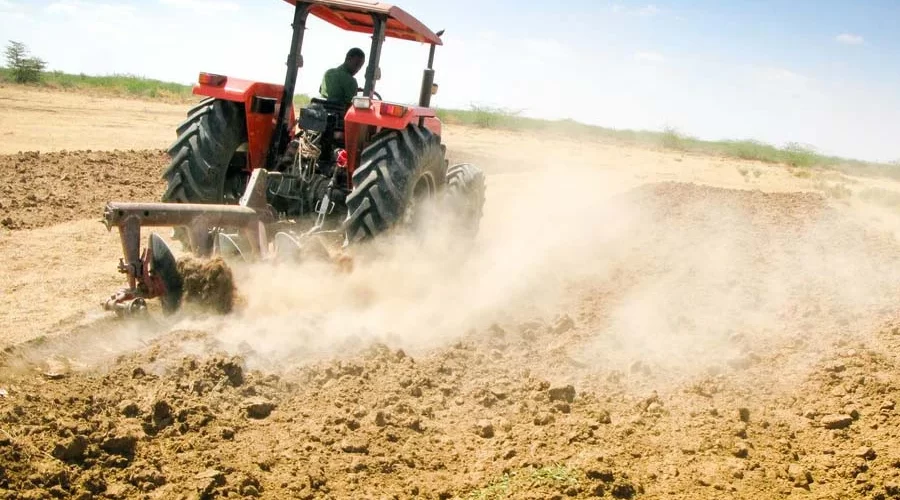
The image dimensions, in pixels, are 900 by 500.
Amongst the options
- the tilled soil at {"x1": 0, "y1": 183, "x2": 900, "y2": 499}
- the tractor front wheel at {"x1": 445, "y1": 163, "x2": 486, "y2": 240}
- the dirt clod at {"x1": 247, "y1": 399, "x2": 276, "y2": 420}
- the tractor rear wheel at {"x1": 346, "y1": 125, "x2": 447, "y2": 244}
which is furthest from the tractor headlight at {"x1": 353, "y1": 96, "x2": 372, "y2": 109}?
the dirt clod at {"x1": 247, "y1": 399, "x2": 276, "y2": 420}

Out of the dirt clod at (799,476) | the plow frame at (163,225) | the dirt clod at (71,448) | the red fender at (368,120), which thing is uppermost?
the red fender at (368,120)

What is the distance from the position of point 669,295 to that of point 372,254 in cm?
245

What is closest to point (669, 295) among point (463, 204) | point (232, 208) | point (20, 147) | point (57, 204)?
point (463, 204)

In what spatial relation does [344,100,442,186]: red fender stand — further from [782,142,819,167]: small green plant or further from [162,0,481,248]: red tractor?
[782,142,819,167]: small green plant

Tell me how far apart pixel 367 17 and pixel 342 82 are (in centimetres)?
80

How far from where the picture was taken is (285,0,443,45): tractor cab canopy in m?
5.89

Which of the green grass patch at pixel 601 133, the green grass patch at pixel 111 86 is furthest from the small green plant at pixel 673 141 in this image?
the green grass patch at pixel 111 86

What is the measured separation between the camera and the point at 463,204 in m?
7.39

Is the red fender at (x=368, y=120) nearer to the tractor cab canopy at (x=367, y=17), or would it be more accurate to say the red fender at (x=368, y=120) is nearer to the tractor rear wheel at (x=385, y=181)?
the tractor rear wheel at (x=385, y=181)

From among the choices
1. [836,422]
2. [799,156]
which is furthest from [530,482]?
[799,156]

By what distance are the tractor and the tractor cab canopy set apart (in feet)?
0.05

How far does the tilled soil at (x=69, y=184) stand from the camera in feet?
26.9

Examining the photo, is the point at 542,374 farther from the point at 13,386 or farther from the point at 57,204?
the point at 57,204

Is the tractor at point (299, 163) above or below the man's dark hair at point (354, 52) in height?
below
